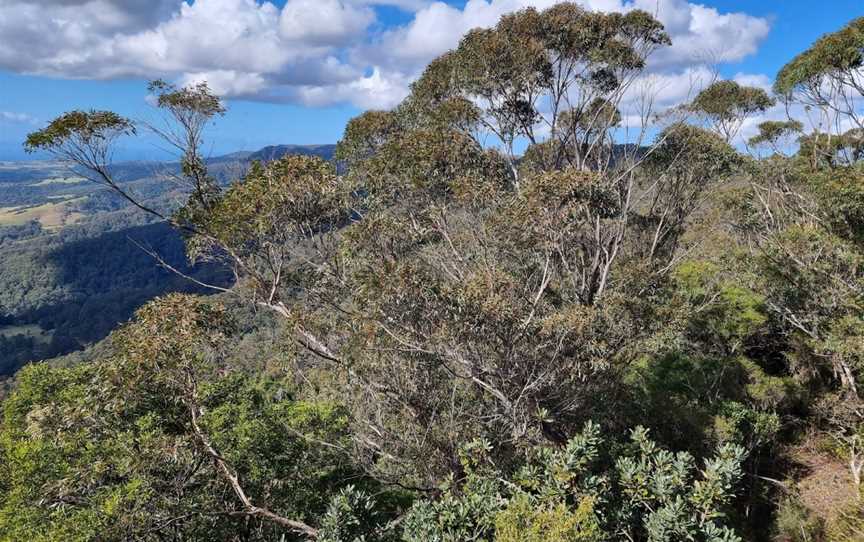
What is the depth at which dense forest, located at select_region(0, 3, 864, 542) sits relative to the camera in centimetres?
645

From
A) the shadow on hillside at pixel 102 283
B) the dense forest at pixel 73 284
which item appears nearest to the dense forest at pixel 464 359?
the dense forest at pixel 73 284

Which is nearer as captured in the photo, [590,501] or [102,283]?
[590,501]

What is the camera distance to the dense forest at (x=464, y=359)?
6449 mm

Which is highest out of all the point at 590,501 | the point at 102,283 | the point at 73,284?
the point at 590,501

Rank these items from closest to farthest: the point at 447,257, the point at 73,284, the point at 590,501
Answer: the point at 590,501, the point at 447,257, the point at 73,284

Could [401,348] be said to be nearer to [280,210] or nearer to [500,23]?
[280,210]

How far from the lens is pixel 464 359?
26.1 ft

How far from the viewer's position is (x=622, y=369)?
1232cm

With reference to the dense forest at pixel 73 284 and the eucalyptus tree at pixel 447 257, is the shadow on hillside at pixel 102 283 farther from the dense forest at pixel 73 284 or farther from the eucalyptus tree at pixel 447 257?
the eucalyptus tree at pixel 447 257

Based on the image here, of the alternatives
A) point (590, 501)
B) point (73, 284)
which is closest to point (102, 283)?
point (73, 284)

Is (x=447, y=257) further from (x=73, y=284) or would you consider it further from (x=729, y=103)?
(x=73, y=284)

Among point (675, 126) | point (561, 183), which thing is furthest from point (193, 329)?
point (675, 126)

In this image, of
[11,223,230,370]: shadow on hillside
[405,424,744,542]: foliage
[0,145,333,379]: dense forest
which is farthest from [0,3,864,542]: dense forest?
[11,223,230,370]: shadow on hillside

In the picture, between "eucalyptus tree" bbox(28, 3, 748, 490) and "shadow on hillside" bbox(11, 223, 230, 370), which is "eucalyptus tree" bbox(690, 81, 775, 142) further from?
"shadow on hillside" bbox(11, 223, 230, 370)
